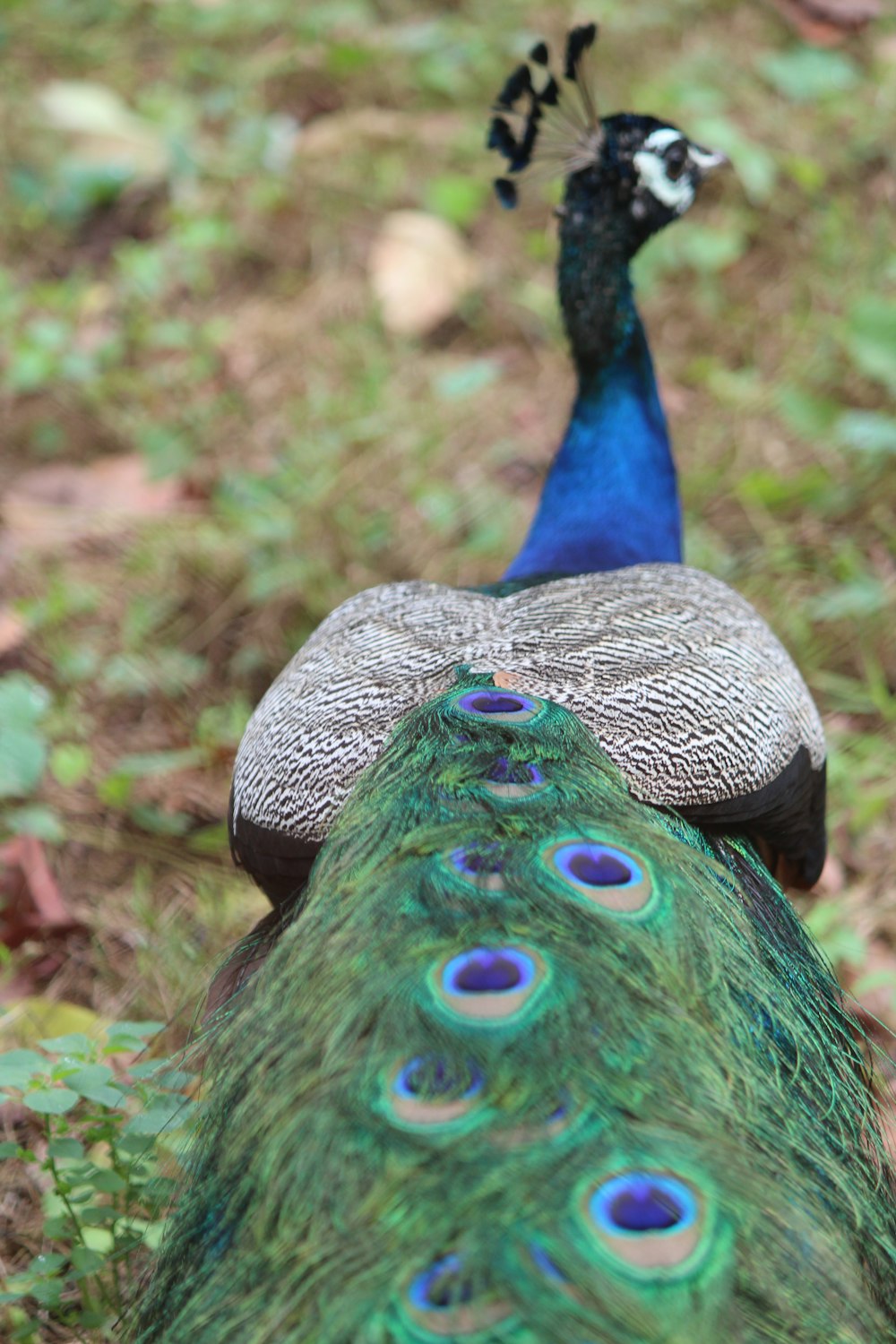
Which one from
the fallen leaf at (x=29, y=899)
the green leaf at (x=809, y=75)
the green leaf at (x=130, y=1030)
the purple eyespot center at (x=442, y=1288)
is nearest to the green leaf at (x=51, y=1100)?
the green leaf at (x=130, y=1030)

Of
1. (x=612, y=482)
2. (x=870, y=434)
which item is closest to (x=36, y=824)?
(x=612, y=482)

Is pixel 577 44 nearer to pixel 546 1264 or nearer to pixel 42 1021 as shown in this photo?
pixel 42 1021

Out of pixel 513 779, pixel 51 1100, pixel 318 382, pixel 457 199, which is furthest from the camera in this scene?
pixel 457 199

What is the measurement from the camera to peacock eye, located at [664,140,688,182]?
8.09ft

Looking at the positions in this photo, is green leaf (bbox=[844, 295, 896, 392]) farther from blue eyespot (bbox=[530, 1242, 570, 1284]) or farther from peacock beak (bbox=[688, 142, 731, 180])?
blue eyespot (bbox=[530, 1242, 570, 1284])

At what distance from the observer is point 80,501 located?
3.33m

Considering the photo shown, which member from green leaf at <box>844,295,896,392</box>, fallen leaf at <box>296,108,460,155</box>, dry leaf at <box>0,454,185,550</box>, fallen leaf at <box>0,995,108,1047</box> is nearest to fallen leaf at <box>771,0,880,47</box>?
fallen leaf at <box>296,108,460,155</box>

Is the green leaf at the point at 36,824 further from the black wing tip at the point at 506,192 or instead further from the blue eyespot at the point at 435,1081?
the blue eyespot at the point at 435,1081

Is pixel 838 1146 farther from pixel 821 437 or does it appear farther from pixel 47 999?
pixel 821 437

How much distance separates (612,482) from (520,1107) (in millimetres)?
1622

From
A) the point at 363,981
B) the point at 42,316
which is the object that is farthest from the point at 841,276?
the point at 363,981

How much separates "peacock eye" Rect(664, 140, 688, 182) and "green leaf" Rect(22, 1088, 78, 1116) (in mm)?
1837

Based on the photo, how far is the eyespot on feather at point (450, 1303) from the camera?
33.0 inches

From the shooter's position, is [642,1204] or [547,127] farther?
[547,127]
